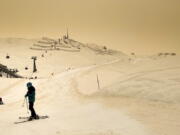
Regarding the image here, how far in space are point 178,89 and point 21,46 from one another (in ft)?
534

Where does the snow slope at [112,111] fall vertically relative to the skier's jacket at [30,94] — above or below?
below

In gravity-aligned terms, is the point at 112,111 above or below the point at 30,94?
below

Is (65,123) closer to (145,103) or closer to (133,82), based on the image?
(145,103)

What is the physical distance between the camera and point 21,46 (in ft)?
Answer: 600

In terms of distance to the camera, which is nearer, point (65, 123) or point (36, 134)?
point (36, 134)

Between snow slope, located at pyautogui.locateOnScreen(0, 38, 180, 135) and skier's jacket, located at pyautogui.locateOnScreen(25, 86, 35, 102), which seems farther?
skier's jacket, located at pyautogui.locateOnScreen(25, 86, 35, 102)

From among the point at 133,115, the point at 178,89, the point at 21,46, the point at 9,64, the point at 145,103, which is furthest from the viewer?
the point at 21,46

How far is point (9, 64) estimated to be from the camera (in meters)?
108

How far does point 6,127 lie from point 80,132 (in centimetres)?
414

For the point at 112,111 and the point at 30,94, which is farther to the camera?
the point at 112,111

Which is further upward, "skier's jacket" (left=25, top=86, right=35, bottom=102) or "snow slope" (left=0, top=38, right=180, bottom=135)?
"skier's jacket" (left=25, top=86, right=35, bottom=102)

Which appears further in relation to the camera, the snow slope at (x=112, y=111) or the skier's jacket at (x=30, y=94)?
the skier's jacket at (x=30, y=94)

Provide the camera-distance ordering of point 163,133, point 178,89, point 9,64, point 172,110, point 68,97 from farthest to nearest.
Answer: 1. point 9,64
2. point 68,97
3. point 178,89
4. point 172,110
5. point 163,133

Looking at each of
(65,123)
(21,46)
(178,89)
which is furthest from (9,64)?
(65,123)
